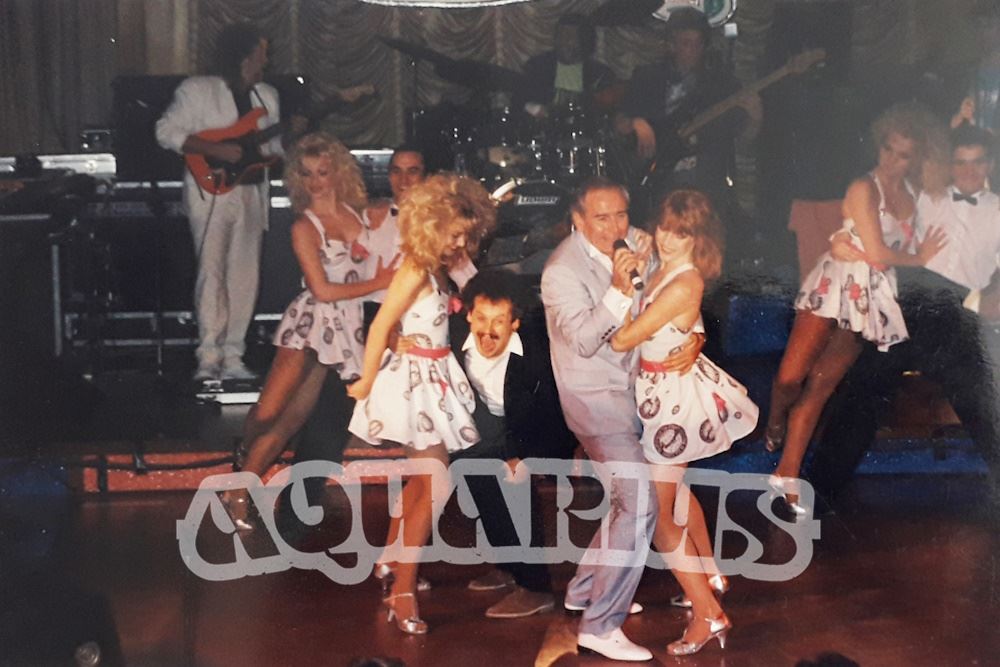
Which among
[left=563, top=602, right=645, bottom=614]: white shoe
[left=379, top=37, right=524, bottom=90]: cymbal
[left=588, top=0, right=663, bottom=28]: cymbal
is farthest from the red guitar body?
[left=563, top=602, right=645, bottom=614]: white shoe

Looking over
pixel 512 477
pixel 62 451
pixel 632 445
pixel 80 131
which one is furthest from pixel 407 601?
pixel 80 131

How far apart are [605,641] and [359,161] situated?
1716 mm

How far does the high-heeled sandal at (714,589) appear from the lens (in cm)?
393

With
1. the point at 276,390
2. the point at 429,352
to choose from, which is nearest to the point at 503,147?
the point at 429,352

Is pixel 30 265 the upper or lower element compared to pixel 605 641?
upper

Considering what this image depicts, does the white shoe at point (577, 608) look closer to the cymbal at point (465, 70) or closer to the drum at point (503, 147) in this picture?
the drum at point (503, 147)

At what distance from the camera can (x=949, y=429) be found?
13.3ft

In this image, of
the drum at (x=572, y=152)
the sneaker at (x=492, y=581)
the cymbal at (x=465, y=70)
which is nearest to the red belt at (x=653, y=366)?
the drum at (x=572, y=152)

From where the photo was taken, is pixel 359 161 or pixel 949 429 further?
pixel 949 429

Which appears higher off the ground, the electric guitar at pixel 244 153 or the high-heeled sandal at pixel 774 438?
the electric guitar at pixel 244 153

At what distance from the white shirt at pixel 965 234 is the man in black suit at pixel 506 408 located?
1353 millimetres

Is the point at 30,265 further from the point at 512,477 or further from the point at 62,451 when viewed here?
the point at 512,477

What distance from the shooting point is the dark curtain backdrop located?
3.73 metres

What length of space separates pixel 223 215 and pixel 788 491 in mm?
2092
